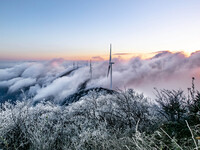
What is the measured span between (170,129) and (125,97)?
6.88 m

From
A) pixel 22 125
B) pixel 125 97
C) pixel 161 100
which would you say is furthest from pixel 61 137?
pixel 161 100

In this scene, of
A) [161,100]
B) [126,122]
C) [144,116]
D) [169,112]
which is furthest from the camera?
[126,122]

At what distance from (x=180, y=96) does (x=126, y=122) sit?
18.8ft

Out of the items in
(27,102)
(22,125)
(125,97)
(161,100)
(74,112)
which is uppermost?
(161,100)

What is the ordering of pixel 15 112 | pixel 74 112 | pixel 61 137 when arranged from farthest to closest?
pixel 74 112 < pixel 15 112 < pixel 61 137

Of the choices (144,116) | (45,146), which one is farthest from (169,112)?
(45,146)

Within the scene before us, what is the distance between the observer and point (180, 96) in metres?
8.59

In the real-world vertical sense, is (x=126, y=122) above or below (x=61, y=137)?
above

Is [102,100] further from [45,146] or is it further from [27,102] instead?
[45,146]

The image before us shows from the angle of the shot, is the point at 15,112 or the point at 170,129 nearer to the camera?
the point at 170,129

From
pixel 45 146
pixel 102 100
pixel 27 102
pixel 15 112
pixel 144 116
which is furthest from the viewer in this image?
pixel 102 100

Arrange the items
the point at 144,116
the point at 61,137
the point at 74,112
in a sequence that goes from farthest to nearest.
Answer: the point at 74,112, the point at 61,137, the point at 144,116

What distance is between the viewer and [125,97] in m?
13.5

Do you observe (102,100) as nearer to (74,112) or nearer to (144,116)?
(74,112)
